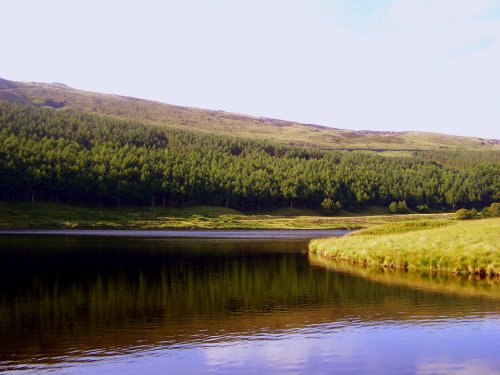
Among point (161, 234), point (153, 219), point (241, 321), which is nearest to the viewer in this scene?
point (241, 321)

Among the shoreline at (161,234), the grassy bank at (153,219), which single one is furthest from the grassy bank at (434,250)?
the grassy bank at (153,219)

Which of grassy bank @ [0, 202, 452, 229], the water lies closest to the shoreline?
grassy bank @ [0, 202, 452, 229]

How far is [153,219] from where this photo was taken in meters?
162

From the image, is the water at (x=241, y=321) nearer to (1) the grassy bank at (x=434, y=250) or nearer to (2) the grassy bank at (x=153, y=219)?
(1) the grassy bank at (x=434, y=250)

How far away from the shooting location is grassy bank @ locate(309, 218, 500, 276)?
47906mm

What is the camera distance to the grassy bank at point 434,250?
157ft

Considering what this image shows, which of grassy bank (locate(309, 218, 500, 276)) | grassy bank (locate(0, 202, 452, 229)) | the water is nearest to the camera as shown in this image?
the water

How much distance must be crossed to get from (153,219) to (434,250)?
119 metres

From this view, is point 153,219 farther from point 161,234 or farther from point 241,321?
point 241,321

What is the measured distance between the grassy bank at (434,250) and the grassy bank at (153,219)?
93.3 m

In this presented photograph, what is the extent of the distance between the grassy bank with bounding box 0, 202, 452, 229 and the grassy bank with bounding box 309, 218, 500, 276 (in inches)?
3671

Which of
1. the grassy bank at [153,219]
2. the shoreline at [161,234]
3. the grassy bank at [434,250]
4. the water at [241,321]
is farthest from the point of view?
the grassy bank at [153,219]

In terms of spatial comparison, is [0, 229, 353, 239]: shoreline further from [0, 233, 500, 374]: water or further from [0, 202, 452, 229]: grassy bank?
[0, 233, 500, 374]: water

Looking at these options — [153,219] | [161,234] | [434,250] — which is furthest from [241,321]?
[153,219]
